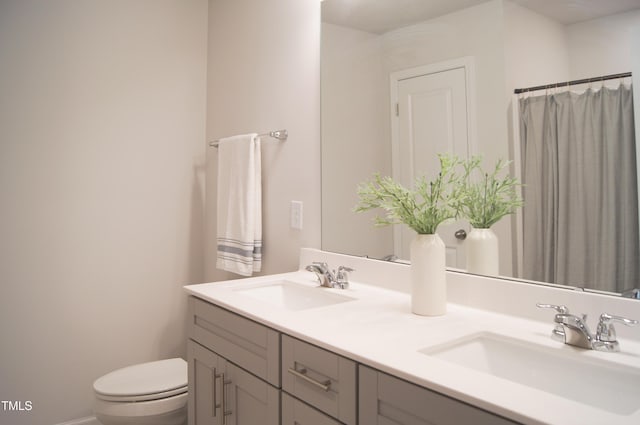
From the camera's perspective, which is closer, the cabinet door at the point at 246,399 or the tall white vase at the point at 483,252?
the cabinet door at the point at 246,399

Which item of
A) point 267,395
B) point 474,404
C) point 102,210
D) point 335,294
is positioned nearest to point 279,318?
point 267,395

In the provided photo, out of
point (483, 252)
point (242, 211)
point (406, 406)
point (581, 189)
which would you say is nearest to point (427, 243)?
point (483, 252)

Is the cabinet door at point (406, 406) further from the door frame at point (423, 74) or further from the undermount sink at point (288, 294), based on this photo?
the door frame at point (423, 74)

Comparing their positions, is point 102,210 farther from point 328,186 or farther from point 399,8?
point 399,8

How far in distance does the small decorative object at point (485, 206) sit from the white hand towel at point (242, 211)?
3.54ft

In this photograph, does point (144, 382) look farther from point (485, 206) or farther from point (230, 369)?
point (485, 206)

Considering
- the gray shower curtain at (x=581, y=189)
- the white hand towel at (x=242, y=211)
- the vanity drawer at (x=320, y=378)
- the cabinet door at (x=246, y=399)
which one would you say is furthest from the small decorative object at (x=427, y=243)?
the white hand towel at (x=242, y=211)

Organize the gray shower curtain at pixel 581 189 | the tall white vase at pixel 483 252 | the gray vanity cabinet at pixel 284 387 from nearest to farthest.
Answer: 1. the gray vanity cabinet at pixel 284 387
2. the gray shower curtain at pixel 581 189
3. the tall white vase at pixel 483 252

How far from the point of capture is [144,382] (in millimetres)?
1856

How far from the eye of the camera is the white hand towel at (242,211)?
2.07m

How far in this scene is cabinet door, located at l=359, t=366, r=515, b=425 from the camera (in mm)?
707

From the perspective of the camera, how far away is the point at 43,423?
2.11m

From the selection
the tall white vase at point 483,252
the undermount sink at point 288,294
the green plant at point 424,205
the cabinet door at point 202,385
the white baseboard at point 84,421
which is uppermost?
the green plant at point 424,205

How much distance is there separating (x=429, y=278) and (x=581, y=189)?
17.7 inches
